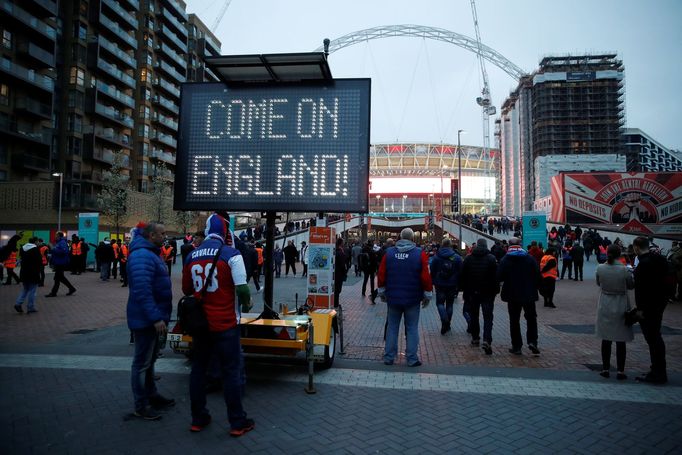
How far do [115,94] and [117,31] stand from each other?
7401 millimetres

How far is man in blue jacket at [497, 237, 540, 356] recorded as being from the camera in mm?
6504

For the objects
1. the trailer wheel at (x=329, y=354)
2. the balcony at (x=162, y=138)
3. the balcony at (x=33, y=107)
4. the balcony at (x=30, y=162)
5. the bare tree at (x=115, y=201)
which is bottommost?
the trailer wheel at (x=329, y=354)

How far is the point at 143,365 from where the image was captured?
4.05 meters

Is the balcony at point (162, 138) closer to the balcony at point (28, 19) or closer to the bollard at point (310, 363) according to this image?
the balcony at point (28, 19)

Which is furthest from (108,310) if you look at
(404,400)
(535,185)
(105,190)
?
(535,185)

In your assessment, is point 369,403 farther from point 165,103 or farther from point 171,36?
point 171,36

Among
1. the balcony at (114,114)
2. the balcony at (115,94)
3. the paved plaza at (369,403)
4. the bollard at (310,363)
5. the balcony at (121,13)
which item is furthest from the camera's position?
the balcony at (121,13)

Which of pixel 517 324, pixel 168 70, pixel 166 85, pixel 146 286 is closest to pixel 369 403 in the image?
pixel 146 286

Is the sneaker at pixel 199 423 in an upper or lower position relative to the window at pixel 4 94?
lower

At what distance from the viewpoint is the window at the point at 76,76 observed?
44062 millimetres

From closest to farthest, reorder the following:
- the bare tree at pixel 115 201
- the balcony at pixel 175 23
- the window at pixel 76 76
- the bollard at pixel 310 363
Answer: the bollard at pixel 310 363 < the bare tree at pixel 115 201 < the window at pixel 76 76 < the balcony at pixel 175 23

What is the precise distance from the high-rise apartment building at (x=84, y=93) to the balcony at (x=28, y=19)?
0.09 m

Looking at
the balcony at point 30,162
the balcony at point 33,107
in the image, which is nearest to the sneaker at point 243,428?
the balcony at point 30,162

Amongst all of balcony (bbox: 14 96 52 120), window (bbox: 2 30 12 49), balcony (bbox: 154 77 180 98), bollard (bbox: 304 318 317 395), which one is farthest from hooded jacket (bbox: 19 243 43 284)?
balcony (bbox: 154 77 180 98)
